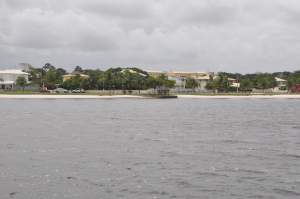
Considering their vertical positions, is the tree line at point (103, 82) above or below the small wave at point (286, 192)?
above

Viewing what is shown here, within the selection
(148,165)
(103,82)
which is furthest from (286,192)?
(103,82)

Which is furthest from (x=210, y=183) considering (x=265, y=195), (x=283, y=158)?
(x=283, y=158)

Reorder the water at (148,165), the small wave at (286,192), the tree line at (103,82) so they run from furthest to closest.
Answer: the tree line at (103,82), the water at (148,165), the small wave at (286,192)

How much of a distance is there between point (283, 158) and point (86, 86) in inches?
6100

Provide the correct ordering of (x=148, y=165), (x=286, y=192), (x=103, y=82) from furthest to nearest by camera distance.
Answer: (x=103, y=82), (x=148, y=165), (x=286, y=192)

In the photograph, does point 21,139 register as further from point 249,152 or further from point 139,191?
point 139,191

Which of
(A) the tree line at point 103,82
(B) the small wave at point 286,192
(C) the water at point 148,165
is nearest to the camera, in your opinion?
(B) the small wave at point 286,192

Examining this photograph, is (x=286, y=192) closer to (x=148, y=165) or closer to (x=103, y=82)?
(x=148, y=165)

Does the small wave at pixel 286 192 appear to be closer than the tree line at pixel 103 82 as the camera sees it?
Yes

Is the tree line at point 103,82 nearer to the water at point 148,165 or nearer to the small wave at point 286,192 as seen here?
the water at point 148,165

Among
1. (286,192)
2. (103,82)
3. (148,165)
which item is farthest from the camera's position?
(103,82)

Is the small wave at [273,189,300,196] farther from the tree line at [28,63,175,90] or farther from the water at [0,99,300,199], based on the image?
the tree line at [28,63,175,90]

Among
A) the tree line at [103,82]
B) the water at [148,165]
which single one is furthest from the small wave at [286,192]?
the tree line at [103,82]

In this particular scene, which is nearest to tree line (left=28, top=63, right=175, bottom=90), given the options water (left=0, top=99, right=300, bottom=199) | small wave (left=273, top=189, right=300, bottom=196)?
water (left=0, top=99, right=300, bottom=199)
